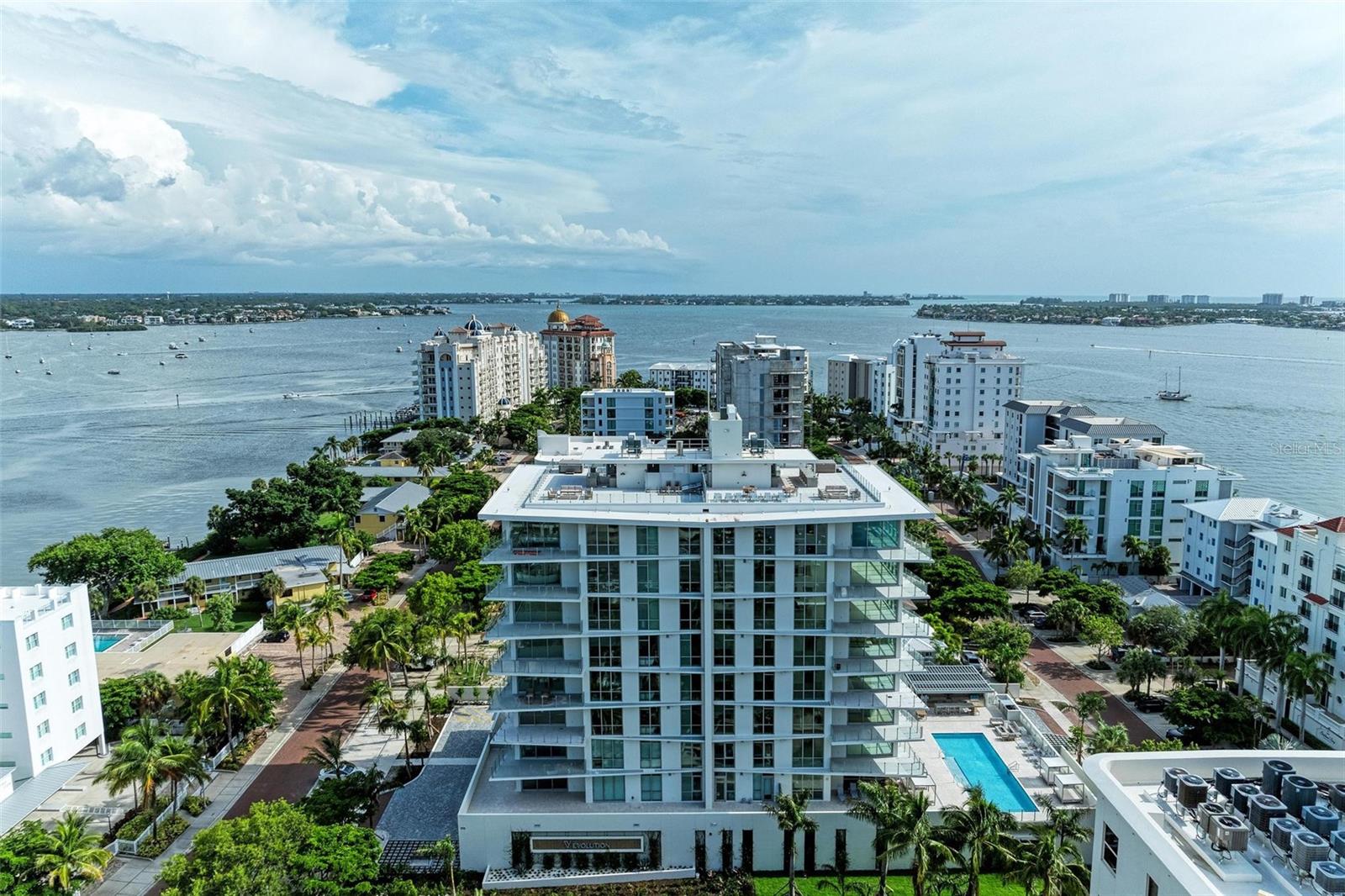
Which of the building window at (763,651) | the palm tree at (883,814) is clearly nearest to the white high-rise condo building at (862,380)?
the building window at (763,651)

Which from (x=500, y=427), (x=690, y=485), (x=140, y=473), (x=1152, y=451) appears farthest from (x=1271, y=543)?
(x=140, y=473)

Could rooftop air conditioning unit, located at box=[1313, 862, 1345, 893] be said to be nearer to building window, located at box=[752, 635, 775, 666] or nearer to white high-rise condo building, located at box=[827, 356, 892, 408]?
building window, located at box=[752, 635, 775, 666]

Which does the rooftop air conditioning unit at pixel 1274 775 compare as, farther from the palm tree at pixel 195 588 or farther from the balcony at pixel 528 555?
the palm tree at pixel 195 588

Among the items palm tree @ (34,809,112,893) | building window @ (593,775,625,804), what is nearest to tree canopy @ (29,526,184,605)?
palm tree @ (34,809,112,893)

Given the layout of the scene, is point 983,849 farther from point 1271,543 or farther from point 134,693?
point 134,693

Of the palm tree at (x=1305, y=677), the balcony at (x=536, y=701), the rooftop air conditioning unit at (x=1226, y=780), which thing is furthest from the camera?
the palm tree at (x=1305, y=677)

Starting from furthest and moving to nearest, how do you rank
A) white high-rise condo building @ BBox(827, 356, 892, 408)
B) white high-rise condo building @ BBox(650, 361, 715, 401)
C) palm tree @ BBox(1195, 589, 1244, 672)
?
white high-rise condo building @ BBox(650, 361, 715, 401) → white high-rise condo building @ BBox(827, 356, 892, 408) → palm tree @ BBox(1195, 589, 1244, 672)
